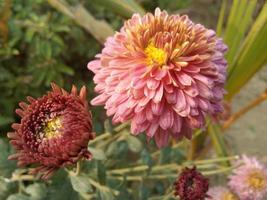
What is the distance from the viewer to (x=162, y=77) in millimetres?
884

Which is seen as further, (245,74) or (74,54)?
(74,54)

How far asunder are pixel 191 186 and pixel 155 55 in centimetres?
24

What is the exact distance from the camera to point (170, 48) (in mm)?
894

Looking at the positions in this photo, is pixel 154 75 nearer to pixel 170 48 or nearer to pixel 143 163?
pixel 170 48

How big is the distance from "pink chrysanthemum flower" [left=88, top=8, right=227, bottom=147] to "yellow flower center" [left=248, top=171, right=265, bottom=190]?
0.30m

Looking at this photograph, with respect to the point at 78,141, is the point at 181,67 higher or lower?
higher

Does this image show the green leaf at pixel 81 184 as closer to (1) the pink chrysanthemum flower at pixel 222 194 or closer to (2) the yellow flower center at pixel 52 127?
(2) the yellow flower center at pixel 52 127

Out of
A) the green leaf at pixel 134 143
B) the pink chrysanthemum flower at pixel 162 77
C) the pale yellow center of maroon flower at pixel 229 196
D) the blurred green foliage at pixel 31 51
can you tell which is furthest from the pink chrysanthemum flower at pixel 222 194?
the blurred green foliage at pixel 31 51

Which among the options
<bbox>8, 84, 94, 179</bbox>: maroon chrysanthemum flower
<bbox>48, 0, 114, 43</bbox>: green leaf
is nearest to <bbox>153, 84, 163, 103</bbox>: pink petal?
<bbox>8, 84, 94, 179</bbox>: maroon chrysanthemum flower

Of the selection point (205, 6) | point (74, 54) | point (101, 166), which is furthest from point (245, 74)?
point (205, 6)

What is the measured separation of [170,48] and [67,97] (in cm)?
17

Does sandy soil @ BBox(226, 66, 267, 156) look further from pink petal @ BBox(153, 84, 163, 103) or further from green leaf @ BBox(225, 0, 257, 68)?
pink petal @ BBox(153, 84, 163, 103)

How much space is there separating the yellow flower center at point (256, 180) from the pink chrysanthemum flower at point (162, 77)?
0.30 metres

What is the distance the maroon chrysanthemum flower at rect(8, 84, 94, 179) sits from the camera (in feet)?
2.78
